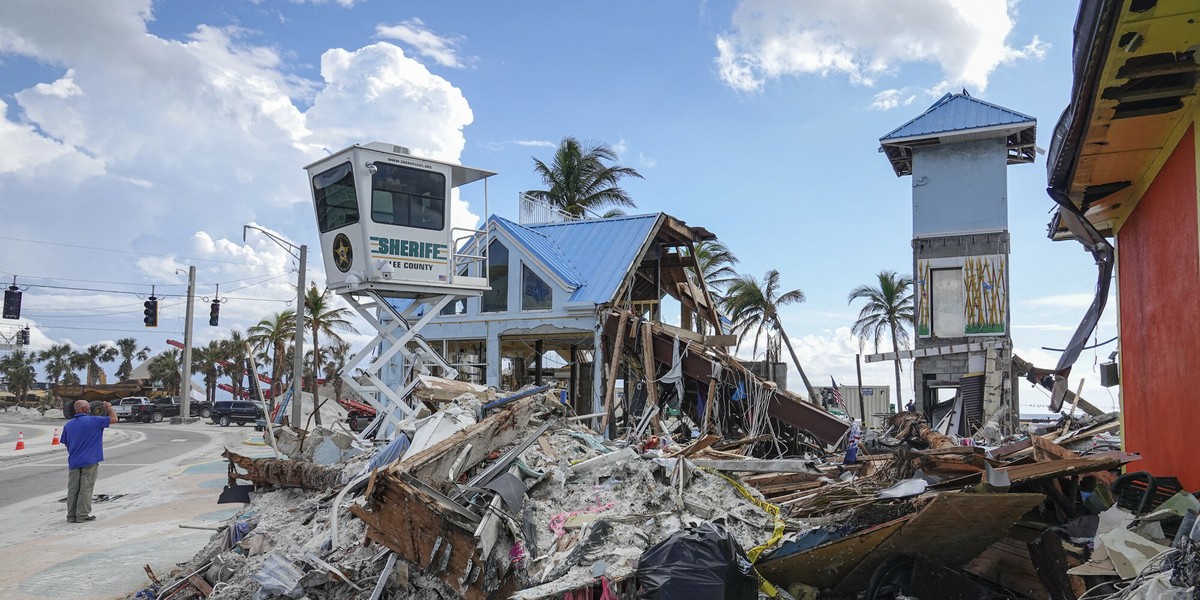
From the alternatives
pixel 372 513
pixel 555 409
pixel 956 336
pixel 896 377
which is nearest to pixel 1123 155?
pixel 555 409

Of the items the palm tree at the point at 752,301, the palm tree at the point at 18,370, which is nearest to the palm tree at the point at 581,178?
the palm tree at the point at 752,301

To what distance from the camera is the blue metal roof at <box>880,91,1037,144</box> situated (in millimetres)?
22984

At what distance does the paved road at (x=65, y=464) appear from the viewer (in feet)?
54.3

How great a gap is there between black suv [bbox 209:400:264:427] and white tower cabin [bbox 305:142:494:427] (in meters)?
34.1

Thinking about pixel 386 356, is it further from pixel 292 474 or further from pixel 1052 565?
pixel 1052 565

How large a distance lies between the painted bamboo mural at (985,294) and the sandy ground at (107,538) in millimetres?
19470

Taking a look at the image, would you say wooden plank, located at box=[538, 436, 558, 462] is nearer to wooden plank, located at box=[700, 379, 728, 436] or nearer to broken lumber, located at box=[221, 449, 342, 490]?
broken lumber, located at box=[221, 449, 342, 490]

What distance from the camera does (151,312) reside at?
3209 cm

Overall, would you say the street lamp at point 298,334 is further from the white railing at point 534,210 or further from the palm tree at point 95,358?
the palm tree at point 95,358

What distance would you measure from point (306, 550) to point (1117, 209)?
28.5 ft

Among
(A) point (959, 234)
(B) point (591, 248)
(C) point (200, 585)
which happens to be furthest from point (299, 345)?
(A) point (959, 234)

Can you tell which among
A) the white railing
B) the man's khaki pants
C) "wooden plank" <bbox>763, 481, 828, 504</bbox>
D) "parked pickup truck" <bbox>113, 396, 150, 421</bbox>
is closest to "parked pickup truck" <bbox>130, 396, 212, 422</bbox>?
"parked pickup truck" <bbox>113, 396, 150, 421</bbox>

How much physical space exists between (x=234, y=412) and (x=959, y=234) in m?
37.5

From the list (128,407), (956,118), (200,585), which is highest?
(956,118)
